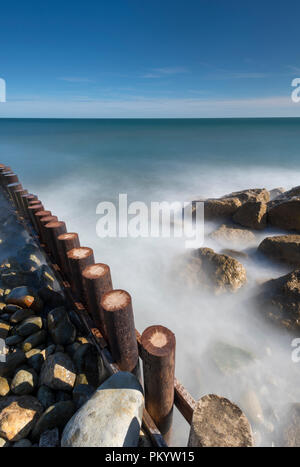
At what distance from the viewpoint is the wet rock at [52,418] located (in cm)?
214

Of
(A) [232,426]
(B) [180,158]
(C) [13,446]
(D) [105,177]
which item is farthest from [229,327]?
(B) [180,158]

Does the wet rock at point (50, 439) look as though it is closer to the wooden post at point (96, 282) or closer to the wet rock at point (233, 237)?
the wooden post at point (96, 282)

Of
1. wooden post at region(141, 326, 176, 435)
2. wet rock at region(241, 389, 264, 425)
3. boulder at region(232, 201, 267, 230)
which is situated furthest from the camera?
boulder at region(232, 201, 267, 230)

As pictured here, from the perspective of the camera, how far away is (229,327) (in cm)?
430

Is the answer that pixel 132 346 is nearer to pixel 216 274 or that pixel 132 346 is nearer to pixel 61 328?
pixel 61 328

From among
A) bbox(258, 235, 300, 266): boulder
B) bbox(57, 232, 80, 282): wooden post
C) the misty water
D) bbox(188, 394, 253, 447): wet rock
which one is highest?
bbox(57, 232, 80, 282): wooden post

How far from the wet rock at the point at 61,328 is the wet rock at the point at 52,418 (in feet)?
2.86

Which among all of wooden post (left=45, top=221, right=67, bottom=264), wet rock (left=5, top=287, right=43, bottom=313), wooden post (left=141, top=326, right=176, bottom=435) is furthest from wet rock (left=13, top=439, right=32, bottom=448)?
wooden post (left=45, top=221, right=67, bottom=264)

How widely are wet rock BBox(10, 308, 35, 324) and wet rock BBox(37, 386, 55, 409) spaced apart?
1.13 meters

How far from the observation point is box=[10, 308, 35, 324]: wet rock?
3283mm

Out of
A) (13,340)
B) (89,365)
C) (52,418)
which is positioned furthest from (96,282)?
(13,340)

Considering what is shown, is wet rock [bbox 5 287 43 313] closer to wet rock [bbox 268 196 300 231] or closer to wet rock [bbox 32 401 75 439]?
wet rock [bbox 32 401 75 439]
